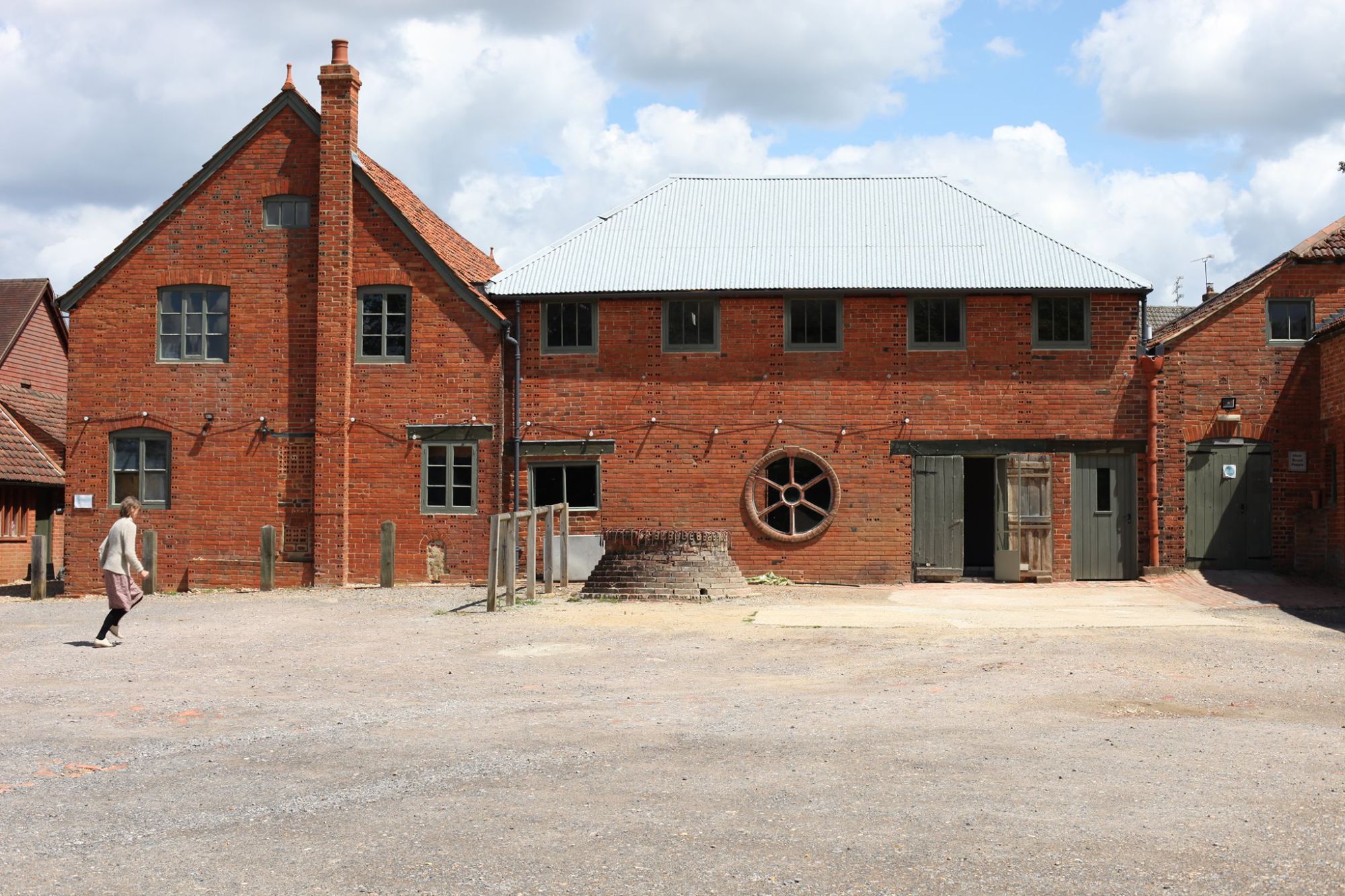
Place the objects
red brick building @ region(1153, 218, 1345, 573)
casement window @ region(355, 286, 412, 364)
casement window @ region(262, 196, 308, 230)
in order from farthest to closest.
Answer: casement window @ region(262, 196, 308, 230) < casement window @ region(355, 286, 412, 364) < red brick building @ region(1153, 218, 1345, 573)

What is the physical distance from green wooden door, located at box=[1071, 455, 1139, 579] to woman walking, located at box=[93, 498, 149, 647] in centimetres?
1523

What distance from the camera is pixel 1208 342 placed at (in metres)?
22.7

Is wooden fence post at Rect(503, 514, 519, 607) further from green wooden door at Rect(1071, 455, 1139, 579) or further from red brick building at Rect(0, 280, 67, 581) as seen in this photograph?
red brick building at Rect(0, 280, 67, 581)

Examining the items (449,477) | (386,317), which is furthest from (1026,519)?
(386,317)

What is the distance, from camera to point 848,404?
75.2ft

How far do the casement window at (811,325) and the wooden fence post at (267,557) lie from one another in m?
9.64

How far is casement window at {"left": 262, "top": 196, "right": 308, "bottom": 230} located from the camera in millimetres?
23875

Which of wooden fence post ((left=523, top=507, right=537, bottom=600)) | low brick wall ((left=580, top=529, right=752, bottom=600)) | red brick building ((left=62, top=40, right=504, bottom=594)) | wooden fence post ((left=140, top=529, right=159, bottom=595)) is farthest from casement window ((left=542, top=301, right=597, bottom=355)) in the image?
wooden fence post ((left=140, top=529, right=159, bottom=595))

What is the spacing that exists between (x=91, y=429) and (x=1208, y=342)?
65.5ft

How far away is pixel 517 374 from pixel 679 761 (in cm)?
1560

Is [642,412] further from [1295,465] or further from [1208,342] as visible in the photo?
[1295,465]

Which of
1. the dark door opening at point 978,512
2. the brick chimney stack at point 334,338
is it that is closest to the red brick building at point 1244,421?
the dark door opening at point 978,512

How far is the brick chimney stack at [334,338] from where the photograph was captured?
2320 cm

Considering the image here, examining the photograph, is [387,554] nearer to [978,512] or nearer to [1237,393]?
[978,512]
